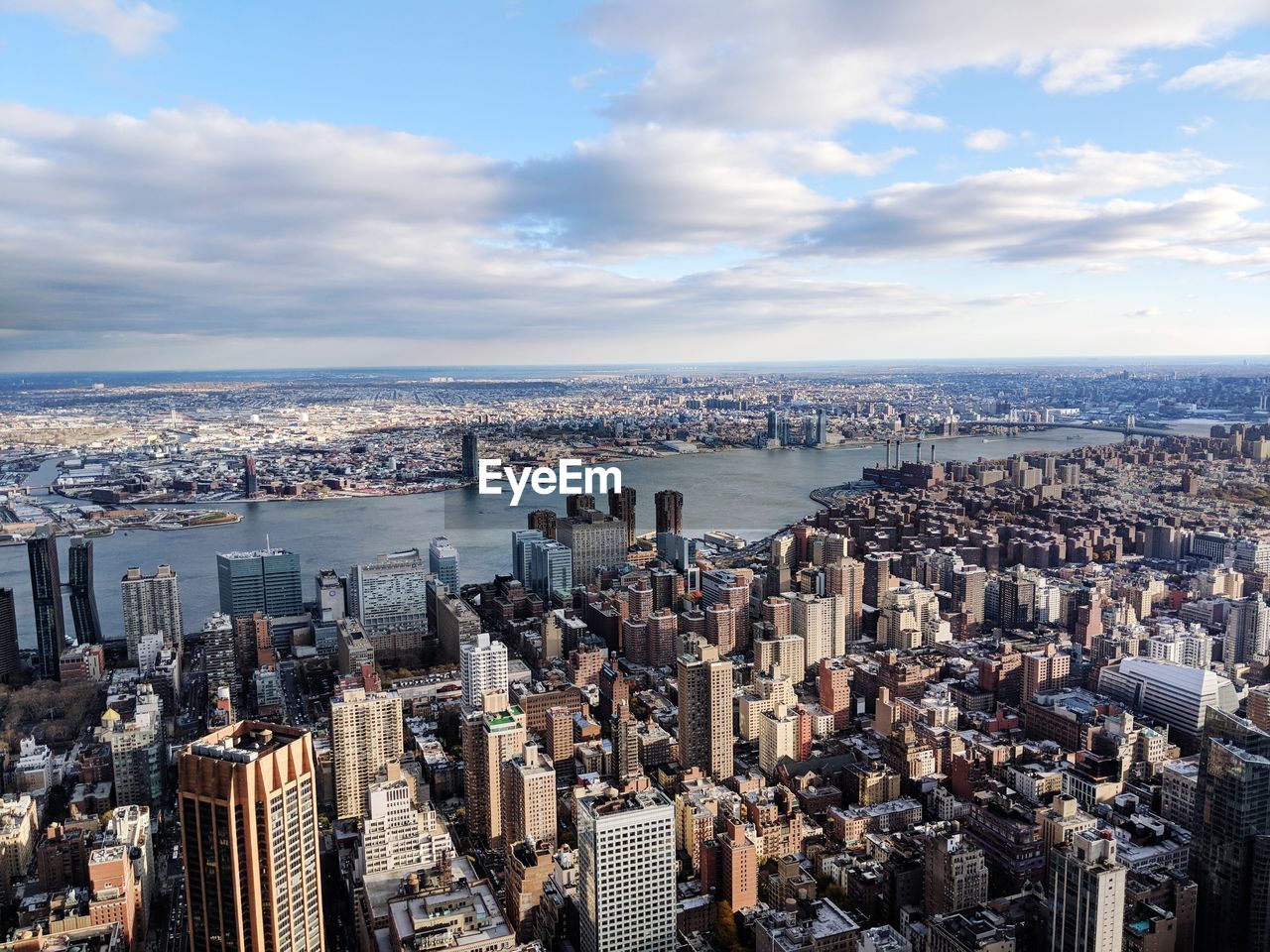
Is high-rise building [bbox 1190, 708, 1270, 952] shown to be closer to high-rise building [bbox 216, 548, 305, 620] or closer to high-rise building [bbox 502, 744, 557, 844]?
high-rise building [bbox 502, 744, 557, 844]

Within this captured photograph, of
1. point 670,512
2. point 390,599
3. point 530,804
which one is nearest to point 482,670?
point 530,804

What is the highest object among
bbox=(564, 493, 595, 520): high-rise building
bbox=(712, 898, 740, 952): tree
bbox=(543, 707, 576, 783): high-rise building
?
bbox=(564, 493, 595, 520): high-rise building

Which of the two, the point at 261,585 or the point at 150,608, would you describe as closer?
the point at 150,608

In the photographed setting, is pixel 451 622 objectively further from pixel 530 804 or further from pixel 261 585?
pixel 530 804

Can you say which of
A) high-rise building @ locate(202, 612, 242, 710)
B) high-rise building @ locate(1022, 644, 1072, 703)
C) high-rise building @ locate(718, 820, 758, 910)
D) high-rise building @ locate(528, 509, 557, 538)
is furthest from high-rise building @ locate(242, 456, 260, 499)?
high-rise building @ locate(718, 820, 758, 910)

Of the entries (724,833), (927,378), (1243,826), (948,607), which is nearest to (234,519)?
(948,607)

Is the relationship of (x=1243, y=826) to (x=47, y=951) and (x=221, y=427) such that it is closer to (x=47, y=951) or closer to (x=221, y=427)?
(x=47, y=951)
